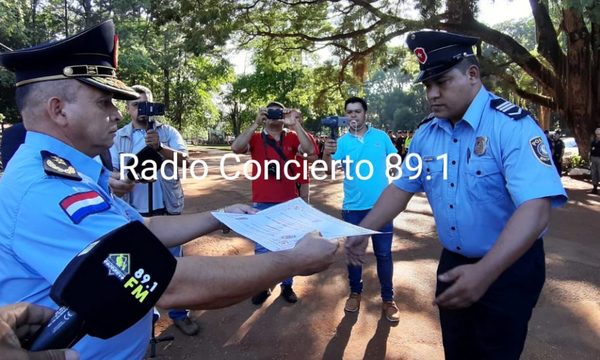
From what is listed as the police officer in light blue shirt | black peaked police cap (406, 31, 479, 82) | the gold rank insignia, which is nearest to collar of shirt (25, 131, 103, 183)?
the police officer in light blue shirt

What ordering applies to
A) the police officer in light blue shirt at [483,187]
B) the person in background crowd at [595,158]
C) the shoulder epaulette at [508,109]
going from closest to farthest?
the police officer in light blue shirt at [483,187], the shoulder epaulette at [508,109], the person in background crowd at [595,158]

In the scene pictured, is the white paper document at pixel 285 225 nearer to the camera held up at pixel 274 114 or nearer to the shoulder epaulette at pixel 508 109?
the shoulder epaulette at pixel 508 109

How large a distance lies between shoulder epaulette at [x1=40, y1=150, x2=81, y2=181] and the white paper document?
63 cm

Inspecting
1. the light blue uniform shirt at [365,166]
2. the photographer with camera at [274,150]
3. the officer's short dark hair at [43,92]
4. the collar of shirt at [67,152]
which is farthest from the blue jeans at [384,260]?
the officer's short dark hair at [43,92]

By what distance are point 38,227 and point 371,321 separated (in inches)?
138

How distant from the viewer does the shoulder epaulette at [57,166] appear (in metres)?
1.22

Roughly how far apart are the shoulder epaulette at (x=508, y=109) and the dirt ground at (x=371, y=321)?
2.24 metres

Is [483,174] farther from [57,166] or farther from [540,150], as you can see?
[57,166]

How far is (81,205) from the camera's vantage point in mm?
1166

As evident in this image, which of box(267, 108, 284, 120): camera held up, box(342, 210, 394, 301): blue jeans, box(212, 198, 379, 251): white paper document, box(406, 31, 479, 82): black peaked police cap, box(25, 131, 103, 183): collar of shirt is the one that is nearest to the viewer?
box(25, 131, 103, 183): collar of shirt

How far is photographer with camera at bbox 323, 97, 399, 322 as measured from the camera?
13.9ft

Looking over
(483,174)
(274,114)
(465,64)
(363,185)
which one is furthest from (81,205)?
(274,114)

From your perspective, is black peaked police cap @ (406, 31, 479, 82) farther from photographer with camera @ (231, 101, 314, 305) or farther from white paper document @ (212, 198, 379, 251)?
photographer with camera @ (231, 101, 314, 305)

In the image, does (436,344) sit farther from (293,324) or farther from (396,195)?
(396,195)
